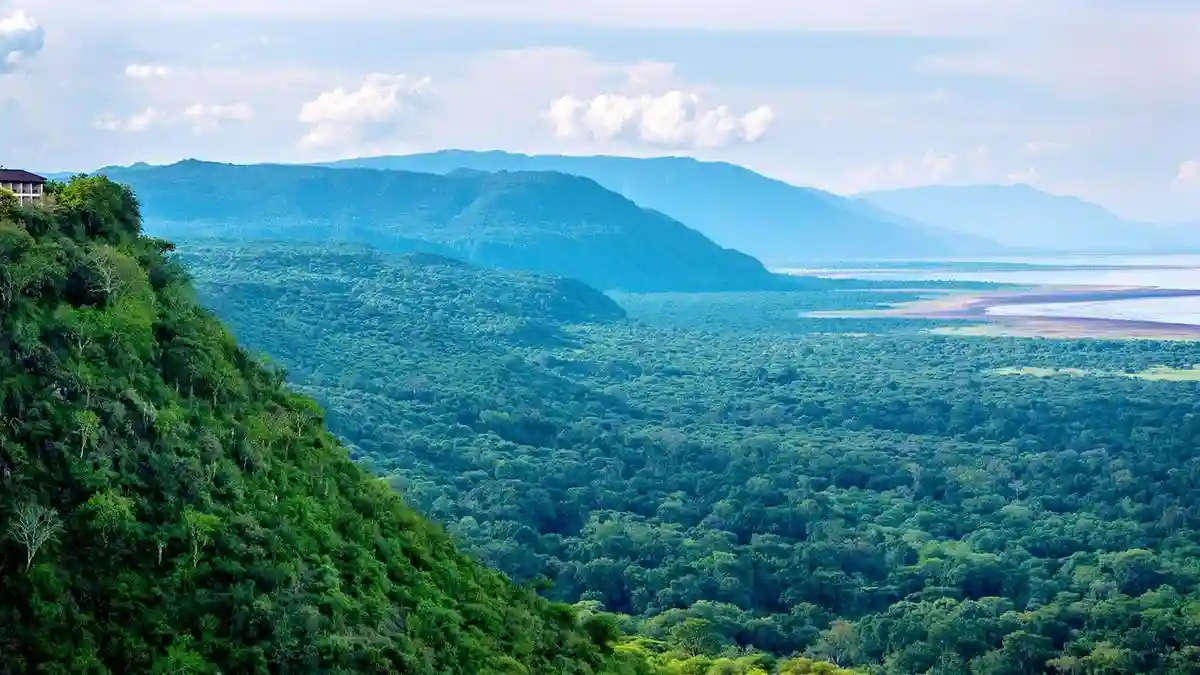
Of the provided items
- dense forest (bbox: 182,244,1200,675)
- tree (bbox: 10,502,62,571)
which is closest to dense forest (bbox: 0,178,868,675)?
tree (bbox: 10,502,62,571)

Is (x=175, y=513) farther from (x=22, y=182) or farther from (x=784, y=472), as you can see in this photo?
(x=784, y=472)

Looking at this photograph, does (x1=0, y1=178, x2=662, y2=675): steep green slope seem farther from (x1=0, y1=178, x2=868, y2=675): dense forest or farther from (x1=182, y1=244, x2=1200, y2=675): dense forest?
(x1=182, y1=244, x2=1200, y2=675): dense forest

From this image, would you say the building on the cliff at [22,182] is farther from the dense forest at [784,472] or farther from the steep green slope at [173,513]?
the dense forest at [784,472]

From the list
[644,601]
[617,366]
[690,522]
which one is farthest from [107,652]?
[617,366]

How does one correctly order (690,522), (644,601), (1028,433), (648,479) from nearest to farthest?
(644,601) < (690,522) < (648,479) < (1028,433)

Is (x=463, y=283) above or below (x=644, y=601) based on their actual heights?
above

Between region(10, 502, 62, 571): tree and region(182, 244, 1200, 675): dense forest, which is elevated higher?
region(10, 502, 62, 571): tree

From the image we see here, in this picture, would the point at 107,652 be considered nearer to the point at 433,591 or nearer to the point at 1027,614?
the point at 433,591
